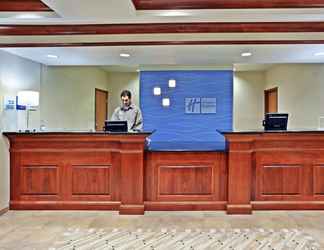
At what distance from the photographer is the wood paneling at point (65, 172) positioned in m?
4.96

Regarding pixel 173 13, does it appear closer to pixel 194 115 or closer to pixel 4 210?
pixel 4 210

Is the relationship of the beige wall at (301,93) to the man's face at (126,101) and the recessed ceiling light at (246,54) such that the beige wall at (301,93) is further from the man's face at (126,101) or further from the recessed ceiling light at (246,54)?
the man's face at (126,101)

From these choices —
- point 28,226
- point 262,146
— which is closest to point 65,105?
point 28,226

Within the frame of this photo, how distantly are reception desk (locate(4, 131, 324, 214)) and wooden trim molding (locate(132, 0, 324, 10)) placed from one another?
1.77m

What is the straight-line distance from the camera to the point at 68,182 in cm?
Result: 503

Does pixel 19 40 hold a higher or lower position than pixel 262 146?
higher

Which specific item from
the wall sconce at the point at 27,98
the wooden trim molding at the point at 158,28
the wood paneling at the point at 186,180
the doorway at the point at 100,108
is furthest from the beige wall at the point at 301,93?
the wall sconce at the point at 27,98

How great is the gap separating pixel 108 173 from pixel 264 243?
2144 mm

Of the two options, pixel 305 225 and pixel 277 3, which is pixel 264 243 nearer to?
pixel 305 225

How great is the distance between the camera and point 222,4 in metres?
3.83

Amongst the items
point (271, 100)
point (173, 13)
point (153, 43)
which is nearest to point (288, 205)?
point (153, 43)

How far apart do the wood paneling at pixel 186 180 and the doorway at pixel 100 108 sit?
500cm

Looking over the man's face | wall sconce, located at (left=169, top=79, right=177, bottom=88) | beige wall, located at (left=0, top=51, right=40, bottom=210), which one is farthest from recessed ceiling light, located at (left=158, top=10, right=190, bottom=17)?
wall sconce, located at (left=169, top=79, right=177, bottom=88)

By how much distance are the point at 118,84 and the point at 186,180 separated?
6.13 meters
